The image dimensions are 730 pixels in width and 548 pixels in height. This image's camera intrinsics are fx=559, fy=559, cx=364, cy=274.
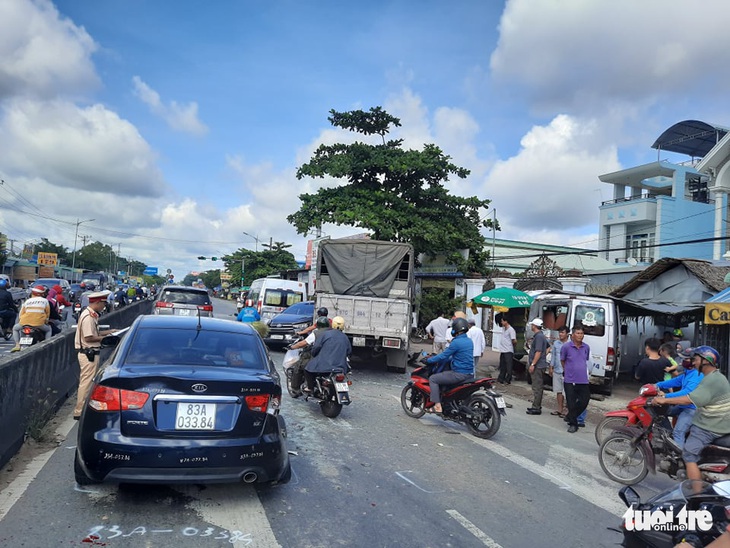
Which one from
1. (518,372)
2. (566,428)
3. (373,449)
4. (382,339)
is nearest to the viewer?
(373,449)

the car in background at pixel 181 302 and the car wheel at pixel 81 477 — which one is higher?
the car in background at pixel 181 302

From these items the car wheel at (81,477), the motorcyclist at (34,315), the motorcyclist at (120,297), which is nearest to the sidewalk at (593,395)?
the car wheel at (81,477)

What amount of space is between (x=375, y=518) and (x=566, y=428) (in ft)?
19.9

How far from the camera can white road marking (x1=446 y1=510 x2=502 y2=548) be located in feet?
14.0

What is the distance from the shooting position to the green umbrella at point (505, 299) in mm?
15094

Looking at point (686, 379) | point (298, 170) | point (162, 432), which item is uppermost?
point (298, 170)

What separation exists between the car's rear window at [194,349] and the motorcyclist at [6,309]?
912 cm

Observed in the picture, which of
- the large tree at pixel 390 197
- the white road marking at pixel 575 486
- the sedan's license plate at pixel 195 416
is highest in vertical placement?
the large tree at pixel 390 197

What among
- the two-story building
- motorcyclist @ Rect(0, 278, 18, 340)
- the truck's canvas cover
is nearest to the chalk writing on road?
motorcyclist @ Rect(0, 278, 18, 340)

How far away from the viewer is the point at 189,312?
18.4m

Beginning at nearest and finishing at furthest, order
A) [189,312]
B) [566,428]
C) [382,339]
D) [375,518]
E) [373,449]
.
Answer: [375,518] < [373,449] < [566,428] < [382,339] < [189,312]

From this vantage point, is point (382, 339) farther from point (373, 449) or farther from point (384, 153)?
point (384, 153)

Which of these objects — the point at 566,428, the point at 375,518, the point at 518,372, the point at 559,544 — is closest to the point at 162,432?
the point at 375,518

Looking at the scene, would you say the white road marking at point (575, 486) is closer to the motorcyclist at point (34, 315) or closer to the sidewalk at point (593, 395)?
the sidewalk at point (593, 395)
